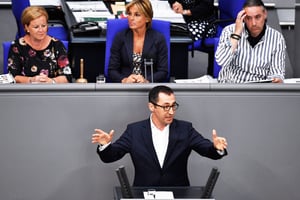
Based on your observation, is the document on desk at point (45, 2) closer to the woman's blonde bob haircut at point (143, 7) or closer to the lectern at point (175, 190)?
the woman's blonde bob haircut at point (143, 7)

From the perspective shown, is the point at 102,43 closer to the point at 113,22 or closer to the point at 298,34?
the point at 113,22

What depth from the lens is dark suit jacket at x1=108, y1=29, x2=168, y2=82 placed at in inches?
304

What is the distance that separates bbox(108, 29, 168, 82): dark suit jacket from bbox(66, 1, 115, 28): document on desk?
1117 mm

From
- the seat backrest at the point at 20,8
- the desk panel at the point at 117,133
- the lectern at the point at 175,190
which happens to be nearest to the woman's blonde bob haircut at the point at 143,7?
the desk panel at the point at 117,133

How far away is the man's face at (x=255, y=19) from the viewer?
729 centimetres

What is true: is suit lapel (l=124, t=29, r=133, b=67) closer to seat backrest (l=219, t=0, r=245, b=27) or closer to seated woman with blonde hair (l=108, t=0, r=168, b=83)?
seated woman with blonde hair (l=108, t=0, r=168, b=83)

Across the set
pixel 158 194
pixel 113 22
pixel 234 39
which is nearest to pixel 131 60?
pixel 113 22

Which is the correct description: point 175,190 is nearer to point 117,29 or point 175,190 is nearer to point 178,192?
point 178,192

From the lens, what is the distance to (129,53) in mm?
7746

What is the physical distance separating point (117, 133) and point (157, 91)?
0.59 meters

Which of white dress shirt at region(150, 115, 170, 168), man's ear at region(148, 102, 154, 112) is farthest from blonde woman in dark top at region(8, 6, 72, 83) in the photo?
white dress shirt at region(150, 115, 170, 168)

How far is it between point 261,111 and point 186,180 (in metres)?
0.83

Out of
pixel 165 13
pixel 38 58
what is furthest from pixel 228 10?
pixel 38 58

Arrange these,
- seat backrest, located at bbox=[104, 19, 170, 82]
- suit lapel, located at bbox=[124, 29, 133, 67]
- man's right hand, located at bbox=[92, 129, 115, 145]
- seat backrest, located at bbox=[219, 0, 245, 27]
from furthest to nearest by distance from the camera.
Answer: seat backrest, located at bbox=[219, 0, 245, 27], seat backrest, located at bbox=[104, 19, 170, 82], suit lapel, located at bbox=[124, 29, 133, 67], man's right hand, located at bbox=[92, 129, 115, 145]
